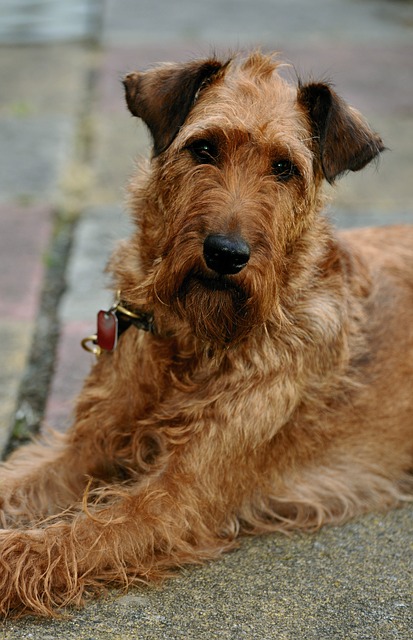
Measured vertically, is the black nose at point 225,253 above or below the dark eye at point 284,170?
below

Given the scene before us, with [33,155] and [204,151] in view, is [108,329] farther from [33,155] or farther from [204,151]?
[33,155]

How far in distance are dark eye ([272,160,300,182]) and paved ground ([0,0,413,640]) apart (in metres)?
0.77

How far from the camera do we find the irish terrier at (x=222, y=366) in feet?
12.5

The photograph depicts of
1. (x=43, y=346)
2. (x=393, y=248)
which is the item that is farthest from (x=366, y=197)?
(x=43, y=346)

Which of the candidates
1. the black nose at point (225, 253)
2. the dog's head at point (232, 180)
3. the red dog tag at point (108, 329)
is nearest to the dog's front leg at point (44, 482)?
the red dog tag at point (108, 329)

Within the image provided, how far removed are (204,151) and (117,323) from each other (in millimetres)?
871

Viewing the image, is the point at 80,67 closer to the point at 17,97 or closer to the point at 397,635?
the point at 17,97

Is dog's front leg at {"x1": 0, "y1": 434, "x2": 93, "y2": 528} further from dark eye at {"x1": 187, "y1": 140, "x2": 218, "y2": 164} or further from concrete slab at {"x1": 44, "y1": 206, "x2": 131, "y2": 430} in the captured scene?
dark eye at {"x1": 187, "y1": 140, "x2": 218, "y2": 164}

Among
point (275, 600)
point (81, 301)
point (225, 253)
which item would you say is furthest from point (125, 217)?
point (275, 600)

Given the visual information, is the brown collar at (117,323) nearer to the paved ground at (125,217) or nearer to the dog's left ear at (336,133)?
the paved ground at (125,217)

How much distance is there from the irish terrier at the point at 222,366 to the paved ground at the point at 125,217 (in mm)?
223

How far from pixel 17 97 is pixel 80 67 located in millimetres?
1124

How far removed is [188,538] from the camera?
13.3 ft

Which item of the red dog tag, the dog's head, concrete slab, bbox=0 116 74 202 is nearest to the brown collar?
the red dog tag
